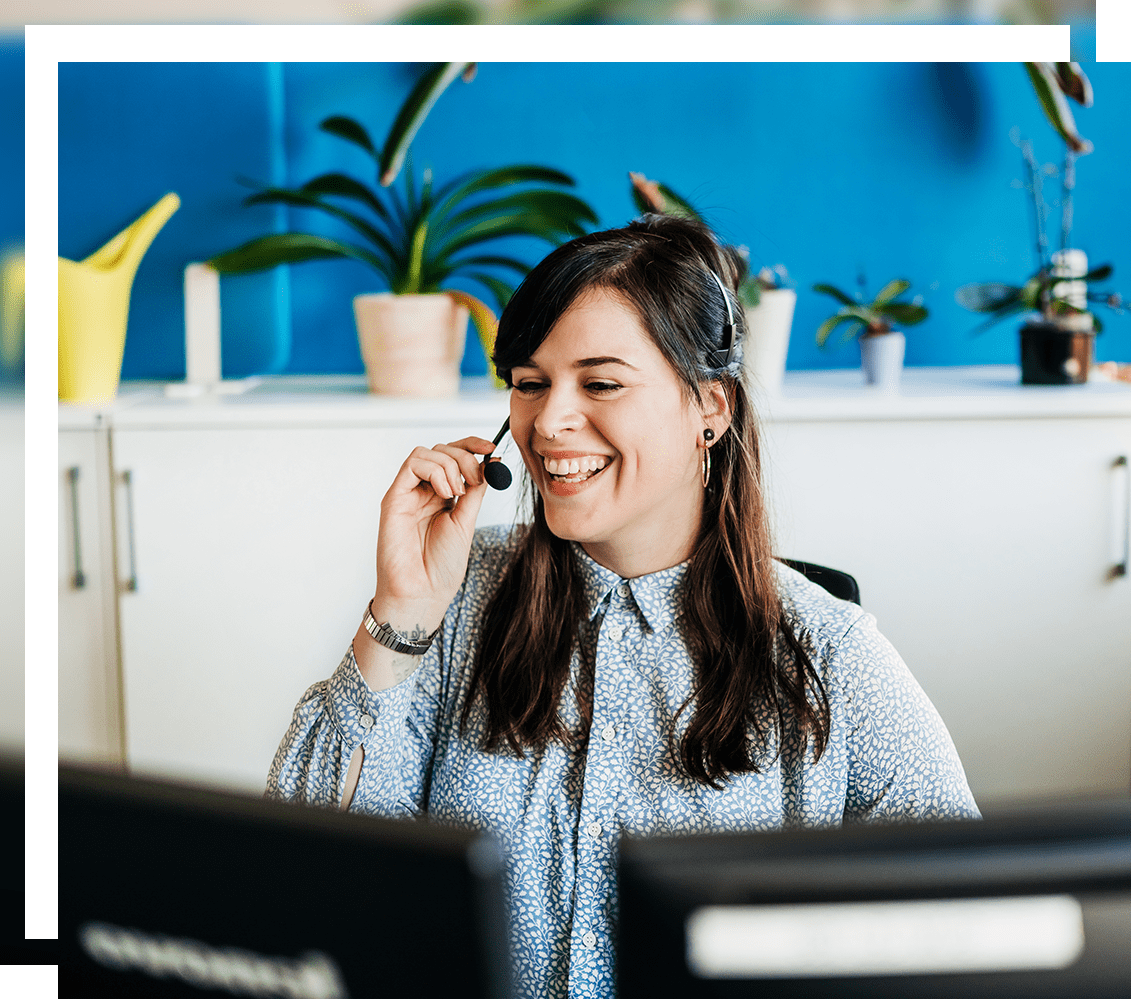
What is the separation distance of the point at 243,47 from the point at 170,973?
201cm

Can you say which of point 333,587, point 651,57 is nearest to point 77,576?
point 333,587

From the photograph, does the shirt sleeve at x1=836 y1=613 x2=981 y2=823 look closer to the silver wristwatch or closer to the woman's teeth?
the woman's teeth

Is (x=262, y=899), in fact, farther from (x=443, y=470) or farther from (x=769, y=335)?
(x=769, y=335)

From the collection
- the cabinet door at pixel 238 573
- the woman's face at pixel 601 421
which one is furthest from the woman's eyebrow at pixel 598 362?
the cabinet door at pixel 238 573

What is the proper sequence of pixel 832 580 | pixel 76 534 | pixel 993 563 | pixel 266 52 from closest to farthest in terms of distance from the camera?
pixel 832 580
pixel 76 534
pixel 993 563
pixel 266 52

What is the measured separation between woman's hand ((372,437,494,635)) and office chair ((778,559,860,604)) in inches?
16.4

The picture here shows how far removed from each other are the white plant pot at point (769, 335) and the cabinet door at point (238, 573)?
55 cm

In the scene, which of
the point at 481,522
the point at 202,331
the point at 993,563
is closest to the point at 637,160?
the point at 481,522

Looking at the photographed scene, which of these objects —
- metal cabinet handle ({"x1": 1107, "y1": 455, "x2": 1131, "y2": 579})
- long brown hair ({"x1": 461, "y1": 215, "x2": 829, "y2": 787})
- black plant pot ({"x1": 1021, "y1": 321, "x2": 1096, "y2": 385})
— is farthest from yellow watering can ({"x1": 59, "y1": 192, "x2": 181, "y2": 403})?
metal cabinet handle ({"x1": 1107, "y1": 455, "x2": 1131, "y2": 579})

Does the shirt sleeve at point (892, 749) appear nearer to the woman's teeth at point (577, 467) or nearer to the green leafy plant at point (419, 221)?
the woman's teeth at point (577, 467)

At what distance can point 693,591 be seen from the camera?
117cm

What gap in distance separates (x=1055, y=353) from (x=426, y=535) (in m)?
1.39

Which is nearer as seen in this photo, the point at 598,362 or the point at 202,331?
the point at 598,362

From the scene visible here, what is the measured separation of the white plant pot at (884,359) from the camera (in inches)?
79.3
